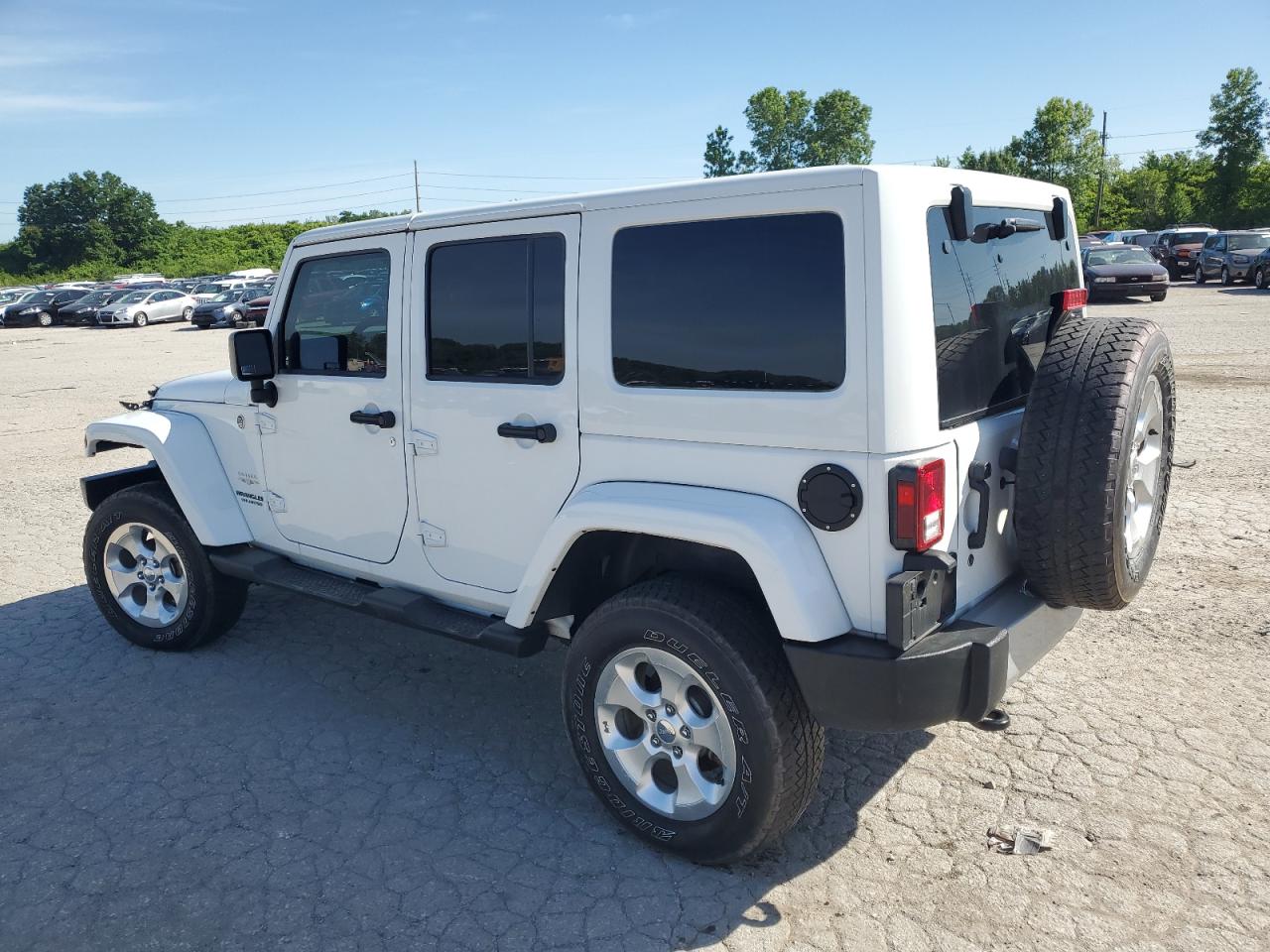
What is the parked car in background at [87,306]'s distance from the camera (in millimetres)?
40125

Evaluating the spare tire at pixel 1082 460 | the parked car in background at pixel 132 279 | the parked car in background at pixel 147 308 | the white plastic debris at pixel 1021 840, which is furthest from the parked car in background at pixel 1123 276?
the parked car in background at pixel 132 279

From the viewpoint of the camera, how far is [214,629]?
4.94 m

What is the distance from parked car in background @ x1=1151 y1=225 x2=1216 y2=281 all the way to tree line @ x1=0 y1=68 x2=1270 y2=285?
61.3ft

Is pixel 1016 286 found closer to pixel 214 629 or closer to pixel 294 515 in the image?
pixel 294 515

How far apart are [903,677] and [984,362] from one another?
1075 mm

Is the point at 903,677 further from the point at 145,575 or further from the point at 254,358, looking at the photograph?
the point at 145,575

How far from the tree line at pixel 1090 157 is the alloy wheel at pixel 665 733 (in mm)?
28900

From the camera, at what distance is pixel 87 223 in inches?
3556

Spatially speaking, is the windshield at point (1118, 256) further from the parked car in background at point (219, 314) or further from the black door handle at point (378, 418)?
the parked car in background at point (219, 314)

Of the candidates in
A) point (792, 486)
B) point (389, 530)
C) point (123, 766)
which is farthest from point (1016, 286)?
point (123, 766)

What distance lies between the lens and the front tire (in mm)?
4766

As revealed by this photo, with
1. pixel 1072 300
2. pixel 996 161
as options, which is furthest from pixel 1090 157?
pixel 1072 300

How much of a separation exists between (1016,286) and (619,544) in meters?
1.63

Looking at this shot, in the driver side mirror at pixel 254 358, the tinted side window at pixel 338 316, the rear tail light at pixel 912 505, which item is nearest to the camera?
the rear tail light at pixel 912 505
